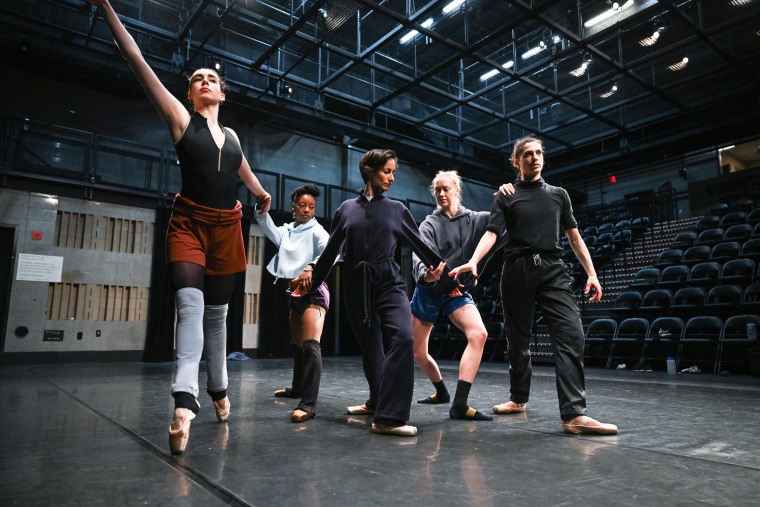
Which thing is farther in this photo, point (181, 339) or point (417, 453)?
point (181, 339)

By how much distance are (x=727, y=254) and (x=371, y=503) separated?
8976 millimetres

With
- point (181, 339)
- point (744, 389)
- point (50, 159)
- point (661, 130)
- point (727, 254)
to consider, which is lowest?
point (744, 389)

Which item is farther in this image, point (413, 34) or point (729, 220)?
point (413, 34)

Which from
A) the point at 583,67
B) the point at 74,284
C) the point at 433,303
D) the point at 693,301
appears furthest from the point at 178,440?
the point at 583,67

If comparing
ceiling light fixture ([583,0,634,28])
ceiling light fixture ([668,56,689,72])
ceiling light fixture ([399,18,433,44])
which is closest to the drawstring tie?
ceiling light fixture ([399,18,433,44])

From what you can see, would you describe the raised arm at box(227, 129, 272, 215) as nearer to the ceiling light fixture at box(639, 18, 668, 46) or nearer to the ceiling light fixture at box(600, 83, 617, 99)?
the ceiling light fixture at box(639, 18, 668, 46)

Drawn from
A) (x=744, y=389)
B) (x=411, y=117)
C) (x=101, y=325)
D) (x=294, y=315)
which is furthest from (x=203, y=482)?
(x=411, y=117)

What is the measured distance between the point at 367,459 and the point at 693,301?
23.0 ft

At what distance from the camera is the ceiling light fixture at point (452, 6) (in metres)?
8.91

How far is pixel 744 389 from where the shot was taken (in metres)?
4.16

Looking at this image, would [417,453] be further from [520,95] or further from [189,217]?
[520,95]

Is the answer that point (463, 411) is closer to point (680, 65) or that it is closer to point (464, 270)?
point (464, 270)

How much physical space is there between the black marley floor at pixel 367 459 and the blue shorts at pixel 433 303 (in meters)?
0.58

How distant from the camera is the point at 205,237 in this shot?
2.01 meters
